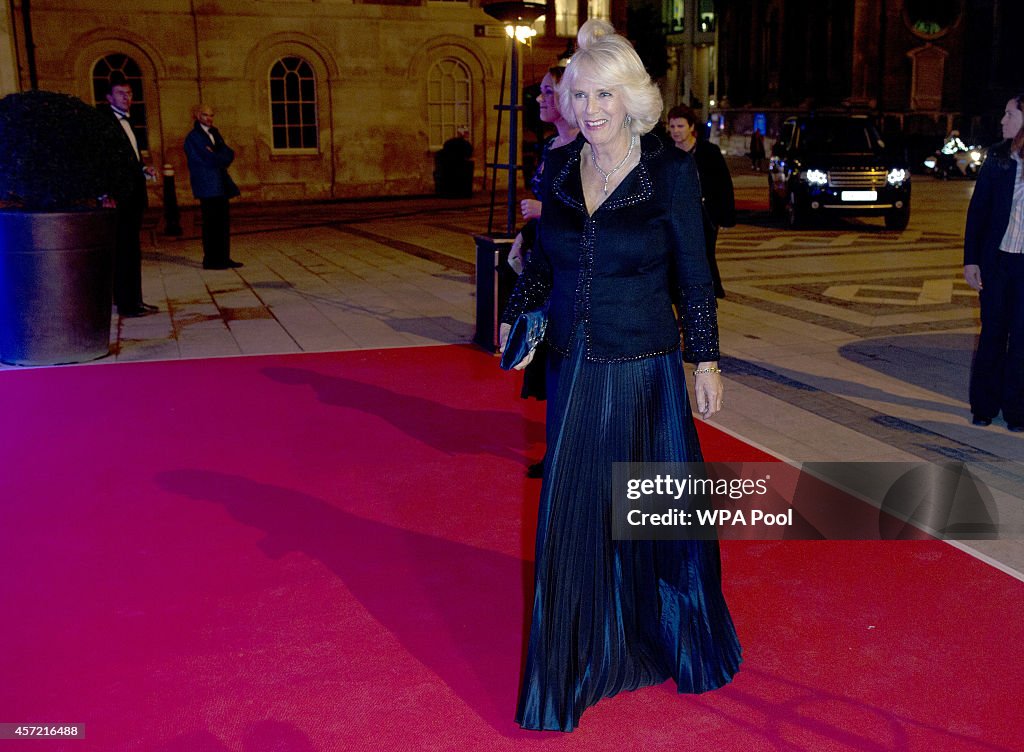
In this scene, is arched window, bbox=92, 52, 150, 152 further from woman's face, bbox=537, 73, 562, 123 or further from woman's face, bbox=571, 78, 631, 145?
woman's face, bbox=571, 78, 631, 145

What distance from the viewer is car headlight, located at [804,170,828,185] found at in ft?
56.3

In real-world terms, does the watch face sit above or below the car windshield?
above

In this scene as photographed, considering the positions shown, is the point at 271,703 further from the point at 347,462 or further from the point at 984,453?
the point at 984,453

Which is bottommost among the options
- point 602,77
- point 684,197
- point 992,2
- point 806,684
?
point 806,684

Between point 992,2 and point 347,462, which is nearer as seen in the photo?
point 347,462

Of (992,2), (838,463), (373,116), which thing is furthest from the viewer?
(992,2)

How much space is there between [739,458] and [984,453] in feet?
4.39

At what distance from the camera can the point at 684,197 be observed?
313 cm

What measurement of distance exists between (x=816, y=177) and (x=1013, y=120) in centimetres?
1150

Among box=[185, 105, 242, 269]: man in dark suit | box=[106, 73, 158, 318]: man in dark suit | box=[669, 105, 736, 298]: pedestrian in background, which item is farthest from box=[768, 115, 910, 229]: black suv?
box=[106, 73, 158, 318]: man in dark suit

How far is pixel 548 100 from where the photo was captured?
5.79 meters

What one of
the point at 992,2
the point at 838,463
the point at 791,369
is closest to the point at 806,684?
the point at 838,463

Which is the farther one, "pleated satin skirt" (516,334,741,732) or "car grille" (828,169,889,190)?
"car grille" (828,169,889,190)

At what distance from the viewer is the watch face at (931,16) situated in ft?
135
